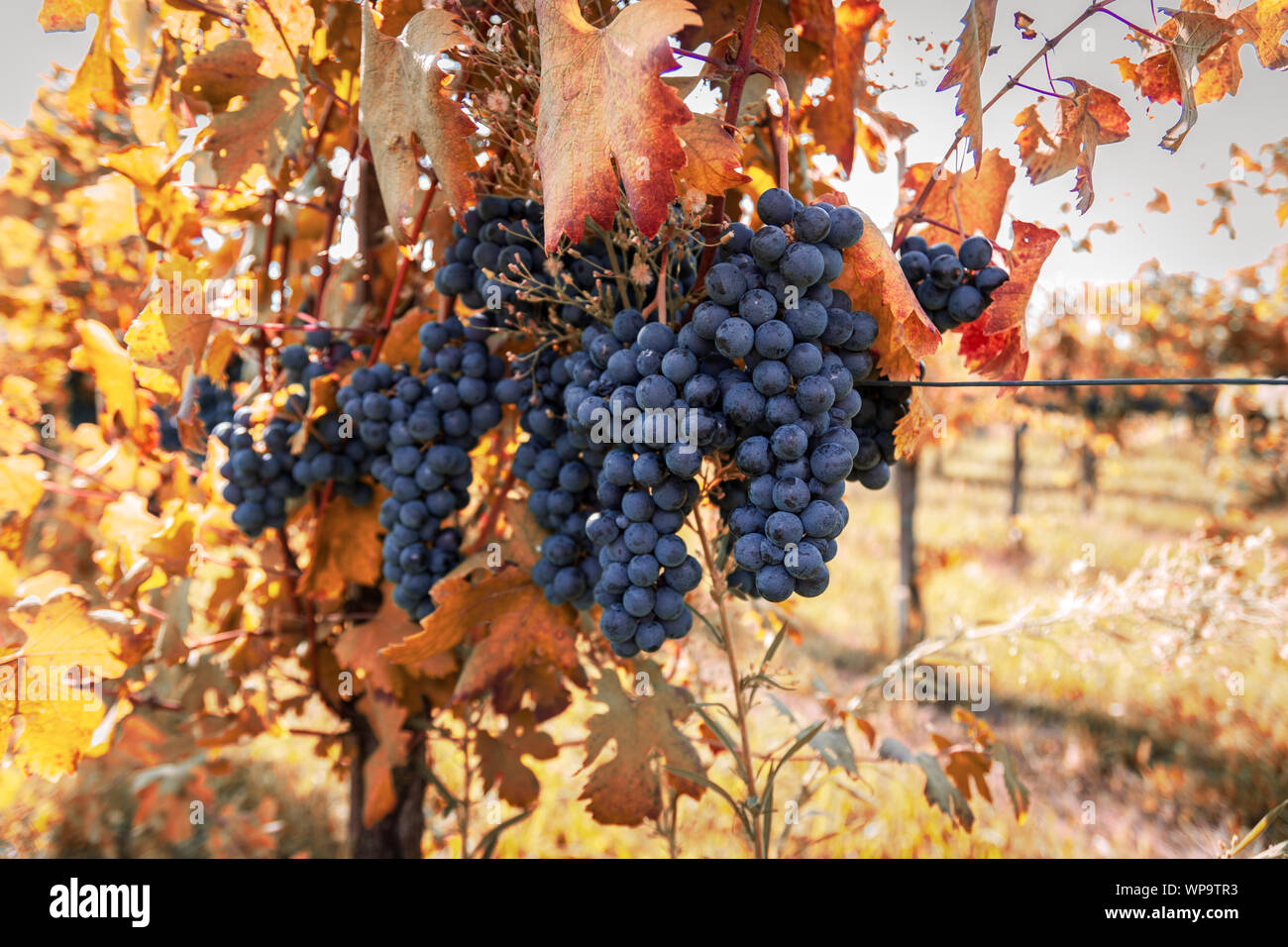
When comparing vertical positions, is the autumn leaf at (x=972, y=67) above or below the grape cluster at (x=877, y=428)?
above

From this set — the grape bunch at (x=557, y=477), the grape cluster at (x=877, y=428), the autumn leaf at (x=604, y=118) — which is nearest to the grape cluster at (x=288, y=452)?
the grape bunch at (x=557, y=477)

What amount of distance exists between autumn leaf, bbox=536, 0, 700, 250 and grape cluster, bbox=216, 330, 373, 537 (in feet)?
2.56

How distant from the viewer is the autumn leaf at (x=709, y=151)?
0.82 m

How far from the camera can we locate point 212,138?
123 centimetres

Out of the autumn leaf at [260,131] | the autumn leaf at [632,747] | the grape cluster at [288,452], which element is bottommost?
the autumn leaf at [632,747]

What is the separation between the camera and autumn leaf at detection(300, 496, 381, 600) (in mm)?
1489

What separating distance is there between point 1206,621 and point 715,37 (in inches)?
87.0

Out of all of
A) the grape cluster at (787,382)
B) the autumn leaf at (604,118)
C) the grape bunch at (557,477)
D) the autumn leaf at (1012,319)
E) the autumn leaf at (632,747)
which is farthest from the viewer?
the autumn leaf at (632,747)

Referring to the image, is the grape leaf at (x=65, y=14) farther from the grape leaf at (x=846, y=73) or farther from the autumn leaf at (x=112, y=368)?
the grape leaf at (x=846, y=73)

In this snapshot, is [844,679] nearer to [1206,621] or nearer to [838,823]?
[838,823]

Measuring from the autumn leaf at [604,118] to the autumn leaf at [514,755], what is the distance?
1160 millimetres

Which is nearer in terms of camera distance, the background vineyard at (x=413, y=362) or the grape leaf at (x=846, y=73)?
the background vineyard at (x=413, y=362)

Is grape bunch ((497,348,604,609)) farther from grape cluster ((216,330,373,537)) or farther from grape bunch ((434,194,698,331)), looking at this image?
grape cluster ((216,330,373,537))

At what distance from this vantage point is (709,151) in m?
0.83
